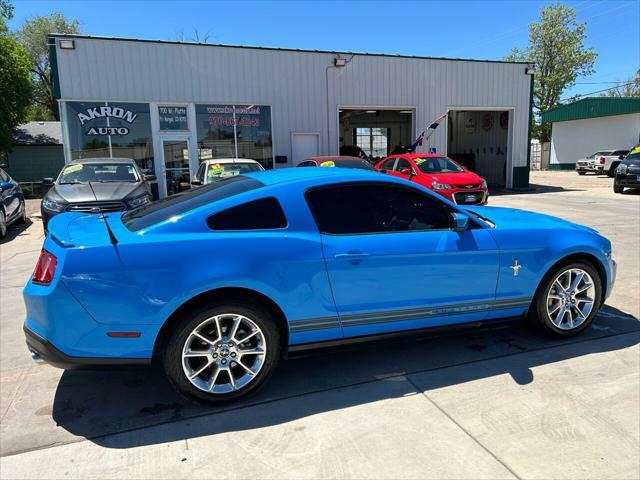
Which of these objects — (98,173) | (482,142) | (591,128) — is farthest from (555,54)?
(98,173)

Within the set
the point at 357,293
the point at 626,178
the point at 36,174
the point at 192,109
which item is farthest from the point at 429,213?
the point at 36,174

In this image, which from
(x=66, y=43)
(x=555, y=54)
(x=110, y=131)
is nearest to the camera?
(x=66, y=43)

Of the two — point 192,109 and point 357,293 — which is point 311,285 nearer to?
point 357,293

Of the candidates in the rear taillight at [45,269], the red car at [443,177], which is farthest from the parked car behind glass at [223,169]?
the rear taillight at [45,269]

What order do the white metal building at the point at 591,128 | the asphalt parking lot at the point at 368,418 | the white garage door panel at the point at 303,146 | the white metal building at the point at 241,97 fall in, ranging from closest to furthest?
the asphalt parking lot at the point at 368,418, the white metal building at the point at 241,97, the white garage door panel at the point at 303,146, the white metal building at the point at 591,128

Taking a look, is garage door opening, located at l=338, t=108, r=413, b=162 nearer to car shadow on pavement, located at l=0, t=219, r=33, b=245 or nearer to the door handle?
car shadow on pavement, located at l=0, t=219, r=33, b=245

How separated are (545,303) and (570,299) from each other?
277mm

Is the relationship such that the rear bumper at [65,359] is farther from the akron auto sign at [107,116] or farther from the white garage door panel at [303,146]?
the white garage door panel at [303,146]

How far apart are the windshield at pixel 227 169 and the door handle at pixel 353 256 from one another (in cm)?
797

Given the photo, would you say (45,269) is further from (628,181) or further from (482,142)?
(482,142)

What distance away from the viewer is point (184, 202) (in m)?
3.59

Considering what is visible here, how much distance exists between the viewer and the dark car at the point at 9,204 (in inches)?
398

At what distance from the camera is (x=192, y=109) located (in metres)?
16.0

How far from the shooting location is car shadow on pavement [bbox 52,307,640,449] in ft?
9.98
